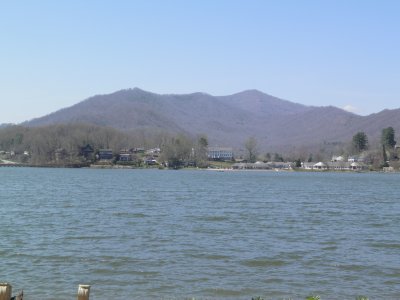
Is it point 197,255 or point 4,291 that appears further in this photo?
point 197,255

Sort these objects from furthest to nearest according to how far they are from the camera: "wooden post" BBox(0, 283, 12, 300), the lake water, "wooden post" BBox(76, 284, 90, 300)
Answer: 1. the lake water
2. "wooden post" BBox(76, 284, 90, 300)
3. "wooden post" BBox(0, 283, 12, 300)

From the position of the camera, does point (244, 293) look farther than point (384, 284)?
No

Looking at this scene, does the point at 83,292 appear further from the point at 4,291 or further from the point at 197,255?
the point at 197,255

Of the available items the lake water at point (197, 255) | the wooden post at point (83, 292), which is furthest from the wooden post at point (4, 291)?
the lake water at point (197, 255)

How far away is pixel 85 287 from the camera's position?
36.2 feet

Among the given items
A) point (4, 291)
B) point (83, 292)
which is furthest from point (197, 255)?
point (4, 291)

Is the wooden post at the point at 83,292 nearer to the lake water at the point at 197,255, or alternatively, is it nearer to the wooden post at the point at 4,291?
the wooden post at the point at 4,291

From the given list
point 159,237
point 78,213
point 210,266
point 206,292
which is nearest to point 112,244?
point 159,237

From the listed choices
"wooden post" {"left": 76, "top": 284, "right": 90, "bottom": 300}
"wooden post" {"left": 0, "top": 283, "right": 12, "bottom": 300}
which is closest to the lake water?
"wooden post" {"left": 76, "top": 284, "right": 90, "bottom": 300}

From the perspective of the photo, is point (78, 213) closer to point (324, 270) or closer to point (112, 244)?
point (112, 244)

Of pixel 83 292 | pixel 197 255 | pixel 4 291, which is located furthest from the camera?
pixel 197 255

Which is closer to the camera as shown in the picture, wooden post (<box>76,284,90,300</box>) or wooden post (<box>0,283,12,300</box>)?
wooden post (<box>0,283,12,300</box>)

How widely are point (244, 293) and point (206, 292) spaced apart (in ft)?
4.30

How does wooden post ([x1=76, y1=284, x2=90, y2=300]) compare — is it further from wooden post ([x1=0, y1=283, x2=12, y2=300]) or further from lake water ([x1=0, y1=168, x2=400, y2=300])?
lake water ([x1=0, y1=168, x2=400, y2=300])
